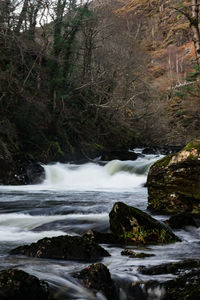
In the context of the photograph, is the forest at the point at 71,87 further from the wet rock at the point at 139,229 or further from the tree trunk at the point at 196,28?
the wet rock at the point at 139,229

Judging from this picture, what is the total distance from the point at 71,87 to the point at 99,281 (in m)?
15.6

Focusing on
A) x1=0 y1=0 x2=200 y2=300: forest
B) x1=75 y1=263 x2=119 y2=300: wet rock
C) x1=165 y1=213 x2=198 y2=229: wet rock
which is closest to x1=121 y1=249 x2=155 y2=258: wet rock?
x1=0 y1=0 x2=200 y2=300: forest

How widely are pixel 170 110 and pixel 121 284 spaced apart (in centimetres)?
3014

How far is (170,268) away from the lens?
3.39 metres

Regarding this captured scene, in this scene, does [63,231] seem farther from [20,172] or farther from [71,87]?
[71,87]

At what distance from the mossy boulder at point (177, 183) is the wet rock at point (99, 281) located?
3787mm

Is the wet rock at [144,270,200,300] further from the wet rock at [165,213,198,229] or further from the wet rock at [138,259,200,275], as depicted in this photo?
Result: the wet rock at [165,213,198,229]

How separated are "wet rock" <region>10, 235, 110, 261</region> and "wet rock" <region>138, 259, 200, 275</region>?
62 centimetres

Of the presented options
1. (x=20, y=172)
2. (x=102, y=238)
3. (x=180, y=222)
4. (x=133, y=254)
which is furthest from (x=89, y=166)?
(x=133, y=254)

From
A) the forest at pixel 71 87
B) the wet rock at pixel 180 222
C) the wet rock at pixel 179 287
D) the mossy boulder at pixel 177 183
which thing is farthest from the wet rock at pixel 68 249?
the forest at pixel 71 87

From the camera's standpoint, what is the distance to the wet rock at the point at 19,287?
2.54 m

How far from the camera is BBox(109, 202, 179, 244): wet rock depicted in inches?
185

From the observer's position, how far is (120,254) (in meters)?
4.09

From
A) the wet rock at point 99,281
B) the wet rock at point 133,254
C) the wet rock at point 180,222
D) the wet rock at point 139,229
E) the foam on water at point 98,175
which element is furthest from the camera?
the foam on water at point 98,175
